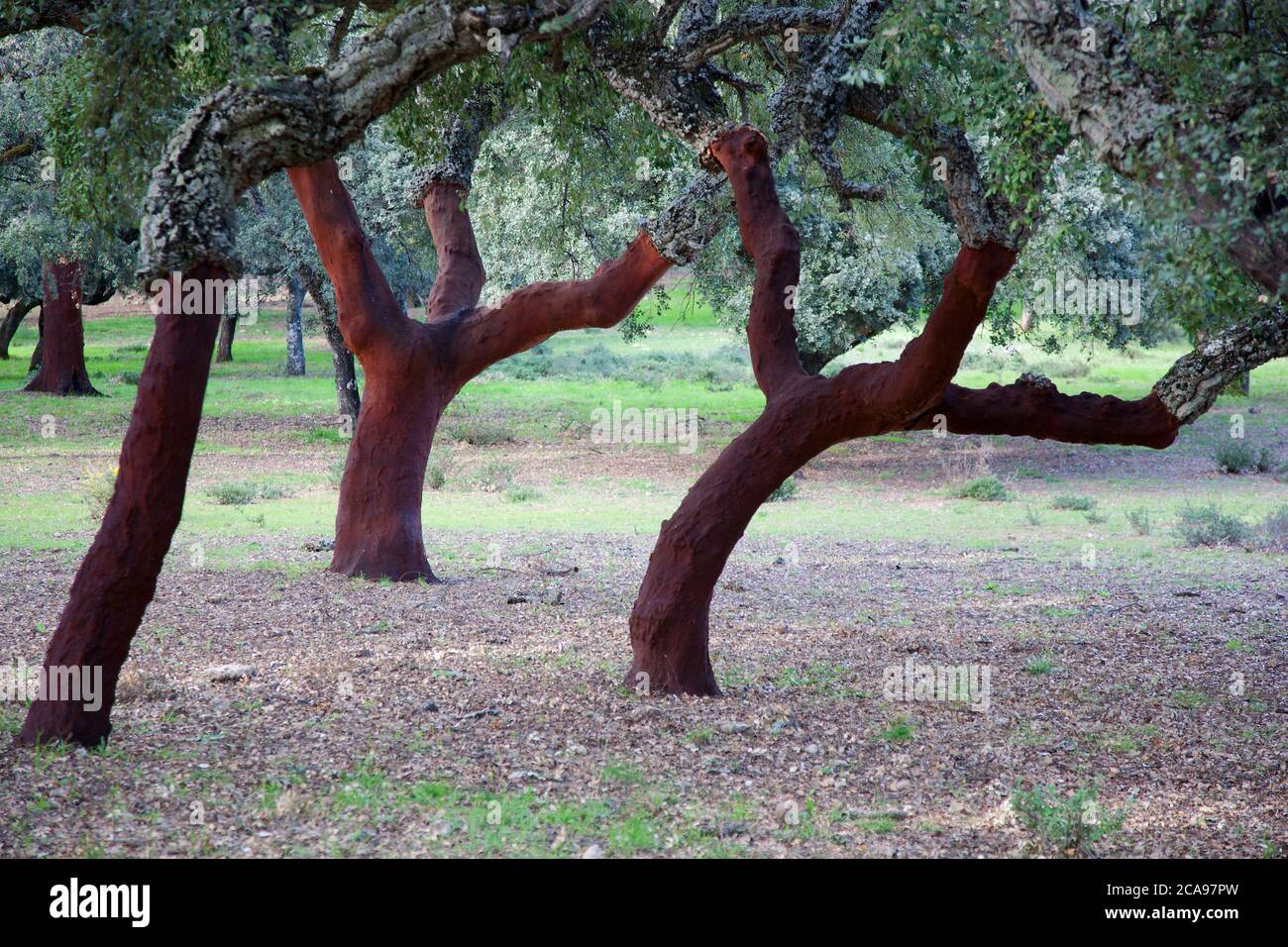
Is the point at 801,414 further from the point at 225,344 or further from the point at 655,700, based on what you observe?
the point at 225,344

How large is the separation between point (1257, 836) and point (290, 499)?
14.1 metres

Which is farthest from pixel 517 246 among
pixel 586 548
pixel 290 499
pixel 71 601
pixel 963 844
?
pixel 963 844

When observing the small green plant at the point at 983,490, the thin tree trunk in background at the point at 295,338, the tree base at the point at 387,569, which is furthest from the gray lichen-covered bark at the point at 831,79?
the thin tree trunk in background at the point at 295,338

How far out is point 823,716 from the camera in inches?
280

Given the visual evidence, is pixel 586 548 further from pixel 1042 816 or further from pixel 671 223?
pixel 1042 816

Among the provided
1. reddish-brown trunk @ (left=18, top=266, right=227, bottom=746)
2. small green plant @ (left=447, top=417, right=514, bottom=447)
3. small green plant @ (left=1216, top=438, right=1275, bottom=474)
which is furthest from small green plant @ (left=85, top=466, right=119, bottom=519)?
small green plant @ (left=1216, top=438, right=1275, bottom=474)

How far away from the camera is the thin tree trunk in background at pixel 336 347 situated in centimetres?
2017

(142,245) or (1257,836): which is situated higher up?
(142,245)

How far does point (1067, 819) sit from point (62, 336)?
26603 millimetres

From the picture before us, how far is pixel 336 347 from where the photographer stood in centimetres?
2219

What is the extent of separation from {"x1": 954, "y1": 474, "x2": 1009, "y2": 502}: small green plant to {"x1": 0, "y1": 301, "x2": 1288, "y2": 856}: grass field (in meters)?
0.08

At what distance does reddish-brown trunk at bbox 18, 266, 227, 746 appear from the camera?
5660mm

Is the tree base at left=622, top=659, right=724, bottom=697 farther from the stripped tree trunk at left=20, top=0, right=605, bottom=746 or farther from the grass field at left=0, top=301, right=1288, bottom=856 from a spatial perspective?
the stripped tree trunk at left=20, top=0, right=605, bottom=746

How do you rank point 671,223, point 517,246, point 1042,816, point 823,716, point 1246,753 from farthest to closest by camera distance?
point 517,246
point 671,223
point 823,716
point 1246,753
point 1042,816
